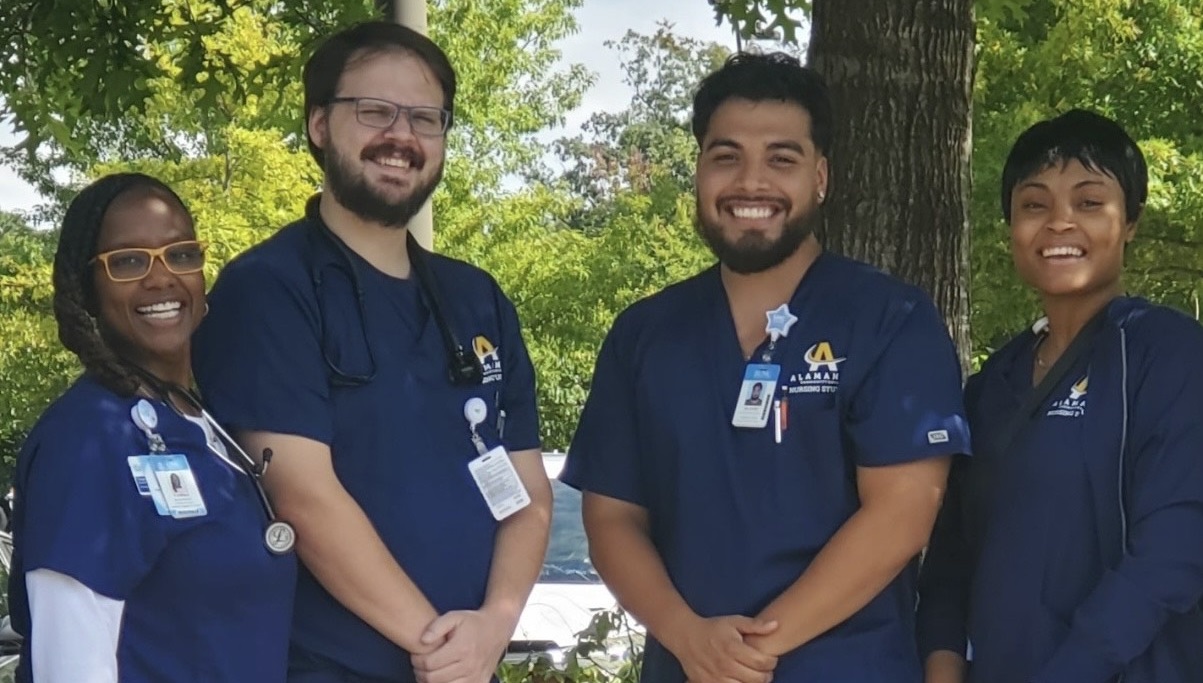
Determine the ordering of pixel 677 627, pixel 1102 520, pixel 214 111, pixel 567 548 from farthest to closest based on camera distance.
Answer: pixel 567 548 → pixel 214 111 → pixel 677 627 → pixel 1102 520

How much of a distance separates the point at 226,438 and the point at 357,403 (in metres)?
0.27

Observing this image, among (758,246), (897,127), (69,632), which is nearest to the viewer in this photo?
(69,632)

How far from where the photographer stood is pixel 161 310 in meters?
2.80

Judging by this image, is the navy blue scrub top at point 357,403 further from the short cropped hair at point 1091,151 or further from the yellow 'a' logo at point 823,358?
the short cropped hair at point 1091,151

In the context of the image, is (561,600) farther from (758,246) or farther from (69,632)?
(69,632)

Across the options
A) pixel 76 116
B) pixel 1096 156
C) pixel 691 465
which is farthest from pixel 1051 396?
pixel 76 116

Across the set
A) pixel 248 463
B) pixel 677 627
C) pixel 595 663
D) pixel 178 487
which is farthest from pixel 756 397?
pixel 595 663

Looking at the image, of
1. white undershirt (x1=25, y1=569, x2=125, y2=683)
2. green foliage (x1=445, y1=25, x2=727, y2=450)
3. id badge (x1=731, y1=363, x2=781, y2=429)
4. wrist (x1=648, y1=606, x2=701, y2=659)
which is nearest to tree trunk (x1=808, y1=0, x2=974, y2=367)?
id badge (x1=731, y1=363, x2=781, y2=429)

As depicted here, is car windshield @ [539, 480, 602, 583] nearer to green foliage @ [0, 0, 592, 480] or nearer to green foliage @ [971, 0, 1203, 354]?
green foliage @ [0, 0, 592, 480]

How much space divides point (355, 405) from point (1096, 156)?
1.56 metres

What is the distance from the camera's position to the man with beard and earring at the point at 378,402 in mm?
2859

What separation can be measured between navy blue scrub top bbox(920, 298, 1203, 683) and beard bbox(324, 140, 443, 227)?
50.0 inches

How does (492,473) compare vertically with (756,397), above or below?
below

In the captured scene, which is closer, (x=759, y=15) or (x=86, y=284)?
(x=86, y=284)
